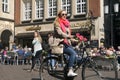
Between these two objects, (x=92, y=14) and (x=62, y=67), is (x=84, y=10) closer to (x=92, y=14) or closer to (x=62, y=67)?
(x=92, y=14)

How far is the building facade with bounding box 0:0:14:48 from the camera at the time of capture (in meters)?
39.8

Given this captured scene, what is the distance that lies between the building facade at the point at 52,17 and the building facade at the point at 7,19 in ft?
1.81

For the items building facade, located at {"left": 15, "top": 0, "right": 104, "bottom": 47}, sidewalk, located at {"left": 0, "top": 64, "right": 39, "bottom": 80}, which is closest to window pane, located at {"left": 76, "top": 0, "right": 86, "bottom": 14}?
building facade, located at {"left": 15, "top": 0, "right": 104, "bottom": 47}

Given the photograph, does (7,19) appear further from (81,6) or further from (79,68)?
(79,68)

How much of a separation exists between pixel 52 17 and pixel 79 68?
28.5m

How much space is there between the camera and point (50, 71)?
33.2ft

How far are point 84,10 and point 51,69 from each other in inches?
1031

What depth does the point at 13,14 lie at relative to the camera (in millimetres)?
41188

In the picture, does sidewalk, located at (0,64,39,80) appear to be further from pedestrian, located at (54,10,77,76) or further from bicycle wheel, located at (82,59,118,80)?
bicycle wheel, located at (82,59,118,80)

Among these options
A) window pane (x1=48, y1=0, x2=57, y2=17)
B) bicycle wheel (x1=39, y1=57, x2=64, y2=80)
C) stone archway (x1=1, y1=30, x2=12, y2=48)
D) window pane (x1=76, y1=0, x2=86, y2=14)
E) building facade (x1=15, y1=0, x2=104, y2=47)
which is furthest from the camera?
stone archway (x1=1, y1=30, x2=12, y2=48)

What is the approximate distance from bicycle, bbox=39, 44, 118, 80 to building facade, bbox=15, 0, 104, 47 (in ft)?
79.4

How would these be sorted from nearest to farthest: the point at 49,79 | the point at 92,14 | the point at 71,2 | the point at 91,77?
the point at 91,77 < the point at 49,79 < the point at 92,14 < the point at 71,2

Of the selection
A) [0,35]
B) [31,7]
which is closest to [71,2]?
[31,7]

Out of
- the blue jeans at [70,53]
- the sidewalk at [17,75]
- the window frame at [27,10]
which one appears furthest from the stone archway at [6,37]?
the blue jeans at [70,53]
